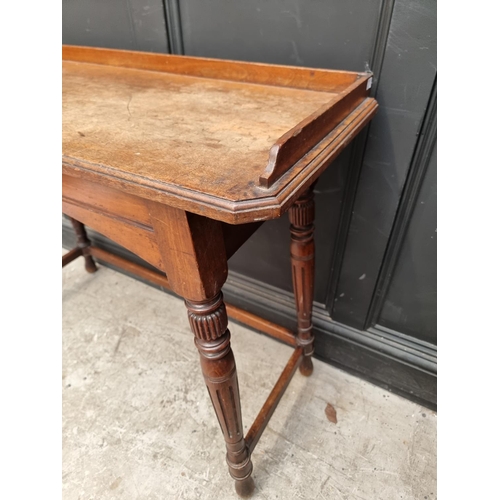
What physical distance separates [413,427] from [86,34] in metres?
1.50

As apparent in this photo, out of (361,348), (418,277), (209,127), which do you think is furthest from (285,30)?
(361,348)

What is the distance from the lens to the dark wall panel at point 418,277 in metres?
0.93

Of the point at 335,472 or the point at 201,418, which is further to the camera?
the point at 201,418

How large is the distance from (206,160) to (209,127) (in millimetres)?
140

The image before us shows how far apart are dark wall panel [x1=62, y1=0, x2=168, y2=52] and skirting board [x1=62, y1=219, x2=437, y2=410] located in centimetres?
79

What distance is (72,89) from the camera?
0.90 meters

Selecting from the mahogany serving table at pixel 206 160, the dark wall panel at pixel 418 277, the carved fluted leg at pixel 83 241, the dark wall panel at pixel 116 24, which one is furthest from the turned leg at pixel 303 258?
the carved fluted leg at pixel 83 241

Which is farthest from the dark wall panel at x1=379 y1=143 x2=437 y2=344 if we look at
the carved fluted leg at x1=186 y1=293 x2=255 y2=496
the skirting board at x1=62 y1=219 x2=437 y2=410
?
the carved fluted leg at x1=186 y1=293 x2=255 y2=496

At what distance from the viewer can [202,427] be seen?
3.76 feet

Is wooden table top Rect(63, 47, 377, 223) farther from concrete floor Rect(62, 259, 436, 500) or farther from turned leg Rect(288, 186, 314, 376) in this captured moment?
concrete floor Rect(62, 259, 436, 500)

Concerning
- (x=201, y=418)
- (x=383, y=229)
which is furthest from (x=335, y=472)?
(x=383, y=229)

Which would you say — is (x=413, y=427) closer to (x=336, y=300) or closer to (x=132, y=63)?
(x=336, y=300)

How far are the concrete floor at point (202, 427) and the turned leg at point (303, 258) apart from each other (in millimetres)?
211

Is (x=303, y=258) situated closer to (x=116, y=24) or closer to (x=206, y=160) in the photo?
(x=206, y=160)
